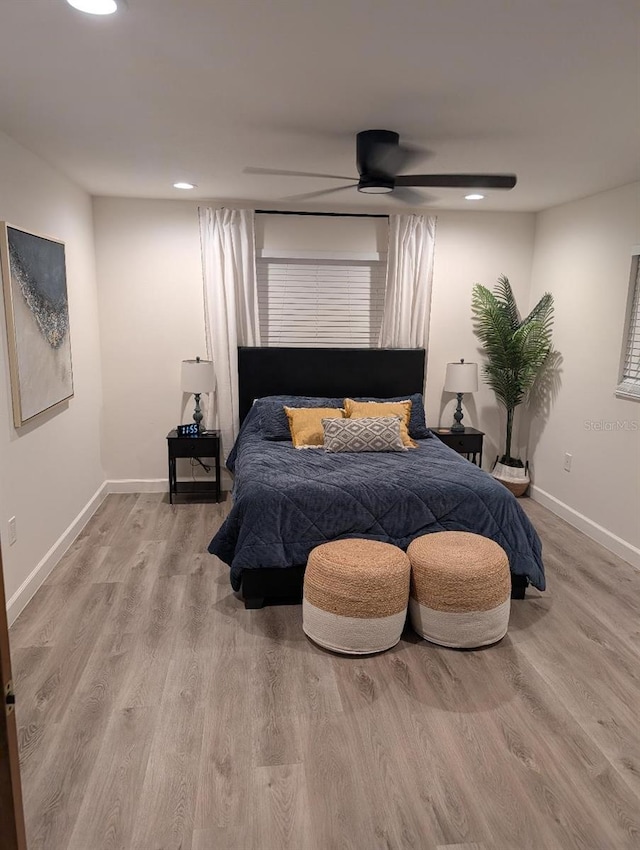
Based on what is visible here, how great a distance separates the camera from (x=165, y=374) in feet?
16.6

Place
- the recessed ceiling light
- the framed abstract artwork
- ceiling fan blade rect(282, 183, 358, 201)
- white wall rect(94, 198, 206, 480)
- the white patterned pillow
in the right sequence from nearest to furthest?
Answer: the recessed ceiling light < the framed abstract artwork < ceiling fan blade rect(282, 183, 358, 201) < the white patterned pillow < white wall rect(94, 198, 206, 480)

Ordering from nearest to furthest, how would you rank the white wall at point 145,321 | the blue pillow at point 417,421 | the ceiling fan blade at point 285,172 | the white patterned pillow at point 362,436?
the ceiling fan blade at point 285,172 → the white patterned pillow at point 362,436 → the blue pillow at point 417,421 → the white wall at point 145,321

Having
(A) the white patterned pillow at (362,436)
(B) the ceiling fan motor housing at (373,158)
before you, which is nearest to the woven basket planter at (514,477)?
(A) the white patterned pillow at (362,436)

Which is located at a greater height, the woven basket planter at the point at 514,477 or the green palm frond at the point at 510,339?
the green palm frond at the point at 510,339

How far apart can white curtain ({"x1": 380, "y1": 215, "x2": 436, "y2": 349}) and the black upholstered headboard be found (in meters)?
0.14

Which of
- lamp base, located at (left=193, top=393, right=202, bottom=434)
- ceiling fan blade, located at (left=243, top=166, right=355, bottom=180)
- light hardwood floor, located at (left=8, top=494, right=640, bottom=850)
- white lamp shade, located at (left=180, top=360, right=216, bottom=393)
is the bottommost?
light hardwood floor, located at (left=8, top=494, right=640, bottom=850)

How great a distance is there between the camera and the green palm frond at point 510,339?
491 centimetres

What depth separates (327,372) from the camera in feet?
16.7

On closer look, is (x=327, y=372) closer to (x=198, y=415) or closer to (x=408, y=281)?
(x=408, y=281)

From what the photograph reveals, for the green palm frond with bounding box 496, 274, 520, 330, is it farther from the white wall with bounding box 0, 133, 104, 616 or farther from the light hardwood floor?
the white wall with bounding box 0, 133, 104, 616

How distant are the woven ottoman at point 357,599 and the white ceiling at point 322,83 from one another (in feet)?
6.56

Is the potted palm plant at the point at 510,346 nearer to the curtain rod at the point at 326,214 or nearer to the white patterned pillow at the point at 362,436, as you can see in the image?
the curtain rod at the point at 326,214

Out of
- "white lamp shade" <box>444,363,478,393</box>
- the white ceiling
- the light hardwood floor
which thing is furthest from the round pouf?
"white lamp shade" <box>444,363,478,393</box>

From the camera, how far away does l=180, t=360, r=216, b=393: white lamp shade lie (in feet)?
15.5
